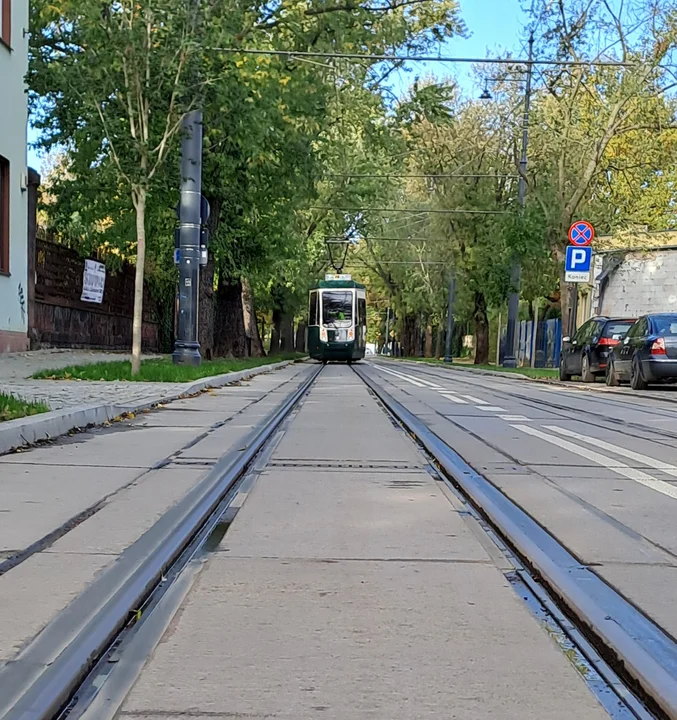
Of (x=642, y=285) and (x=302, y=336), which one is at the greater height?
(x=642, y=285)

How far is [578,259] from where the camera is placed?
23422 millimetres

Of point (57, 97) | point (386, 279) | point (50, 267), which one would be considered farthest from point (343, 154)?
point (386, 279)

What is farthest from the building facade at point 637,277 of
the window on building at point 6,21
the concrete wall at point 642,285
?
the window on building at point 6,21

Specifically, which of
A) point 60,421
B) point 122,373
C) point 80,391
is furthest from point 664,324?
point 60,421

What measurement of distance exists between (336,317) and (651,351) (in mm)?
21660

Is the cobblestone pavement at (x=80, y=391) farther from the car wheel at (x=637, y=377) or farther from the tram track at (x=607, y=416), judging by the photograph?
the car wheel at (x=637, y=377)

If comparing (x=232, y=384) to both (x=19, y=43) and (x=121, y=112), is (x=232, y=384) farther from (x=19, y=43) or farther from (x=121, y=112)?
(x=19, y=43)

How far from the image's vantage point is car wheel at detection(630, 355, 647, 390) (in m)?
17.9

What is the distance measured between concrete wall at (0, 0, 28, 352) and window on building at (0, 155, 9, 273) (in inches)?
4.6

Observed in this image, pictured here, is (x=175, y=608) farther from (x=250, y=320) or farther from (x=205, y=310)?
(x=250, y=320)

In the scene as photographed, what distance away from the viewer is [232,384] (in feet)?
57.4

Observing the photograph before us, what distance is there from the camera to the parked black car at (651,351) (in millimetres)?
17156

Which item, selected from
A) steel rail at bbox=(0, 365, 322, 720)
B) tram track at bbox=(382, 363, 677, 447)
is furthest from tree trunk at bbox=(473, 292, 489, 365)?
steel rail at bbox=(0, 365, 322, 720)

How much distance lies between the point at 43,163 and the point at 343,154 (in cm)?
2864
